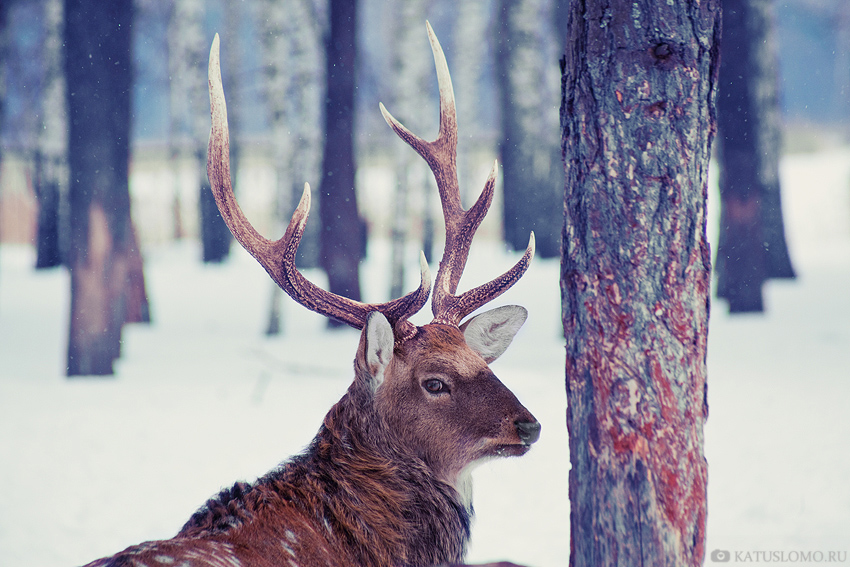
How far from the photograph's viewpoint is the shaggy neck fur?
2.62 m

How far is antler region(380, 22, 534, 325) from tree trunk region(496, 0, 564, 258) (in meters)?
8.22

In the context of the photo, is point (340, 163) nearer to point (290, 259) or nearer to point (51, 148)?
point (290, 259)

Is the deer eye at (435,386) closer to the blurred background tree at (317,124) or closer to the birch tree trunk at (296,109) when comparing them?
the blurred background tree at (317,124)

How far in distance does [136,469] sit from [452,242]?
8.98ft

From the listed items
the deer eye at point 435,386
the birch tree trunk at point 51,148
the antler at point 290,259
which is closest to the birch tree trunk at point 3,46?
the birch tree trunk at point 51,148

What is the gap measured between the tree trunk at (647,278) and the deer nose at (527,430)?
1.08 ft

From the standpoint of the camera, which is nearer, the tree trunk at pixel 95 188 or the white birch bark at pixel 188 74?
the tree trunk at pixel 95 188

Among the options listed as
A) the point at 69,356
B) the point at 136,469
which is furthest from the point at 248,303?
the point at 136,469

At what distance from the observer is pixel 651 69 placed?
8.14 ft

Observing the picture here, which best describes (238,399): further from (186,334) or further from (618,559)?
(618,559)

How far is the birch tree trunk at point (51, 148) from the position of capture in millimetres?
14930

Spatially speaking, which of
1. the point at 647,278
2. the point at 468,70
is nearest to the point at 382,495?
the point at 647,278

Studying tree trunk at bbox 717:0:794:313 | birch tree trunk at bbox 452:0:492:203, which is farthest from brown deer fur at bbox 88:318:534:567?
birch tree trunk at bbox 452:0:492:203

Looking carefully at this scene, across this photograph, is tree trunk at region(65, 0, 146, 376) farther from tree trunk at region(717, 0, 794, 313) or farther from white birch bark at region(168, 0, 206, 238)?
white birch bark at region(168, 0, 206, 238)
